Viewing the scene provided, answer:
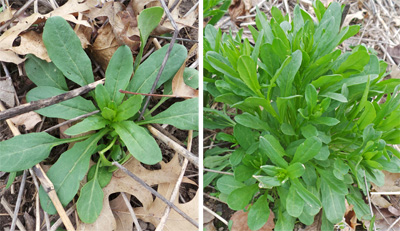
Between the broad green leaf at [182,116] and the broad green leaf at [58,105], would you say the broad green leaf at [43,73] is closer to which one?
the broad green leaf at [58,105]

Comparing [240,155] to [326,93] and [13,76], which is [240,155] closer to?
[326,93]

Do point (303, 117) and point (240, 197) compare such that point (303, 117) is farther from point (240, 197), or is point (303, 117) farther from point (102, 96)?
point (102, 96)

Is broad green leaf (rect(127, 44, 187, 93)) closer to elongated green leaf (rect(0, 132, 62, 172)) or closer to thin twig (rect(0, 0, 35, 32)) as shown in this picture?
elongated green leaf (rect(0, 132, 62, 172))

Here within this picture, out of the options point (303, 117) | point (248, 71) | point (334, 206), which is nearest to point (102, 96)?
point (248, 71)

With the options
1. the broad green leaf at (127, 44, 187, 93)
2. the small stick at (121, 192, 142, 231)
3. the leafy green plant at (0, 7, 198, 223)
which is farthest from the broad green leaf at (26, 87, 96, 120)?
the small stick at (121, 192, 142, 231)

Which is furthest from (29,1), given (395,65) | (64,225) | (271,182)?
(395,65)

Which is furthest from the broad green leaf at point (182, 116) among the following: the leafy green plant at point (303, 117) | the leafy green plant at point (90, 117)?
the leafy green plant at point (303, 117)
